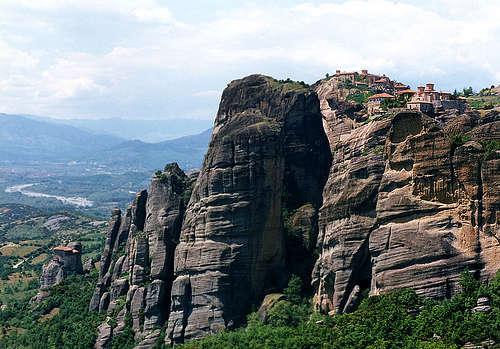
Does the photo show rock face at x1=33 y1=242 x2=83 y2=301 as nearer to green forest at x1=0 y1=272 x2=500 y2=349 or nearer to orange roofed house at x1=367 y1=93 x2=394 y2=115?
green forest at x1=0 y1=272 x2=500 y2=349

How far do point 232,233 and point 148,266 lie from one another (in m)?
9.11

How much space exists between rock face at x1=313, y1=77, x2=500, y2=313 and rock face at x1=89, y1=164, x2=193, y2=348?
1232 centimetres

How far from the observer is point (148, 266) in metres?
55.1

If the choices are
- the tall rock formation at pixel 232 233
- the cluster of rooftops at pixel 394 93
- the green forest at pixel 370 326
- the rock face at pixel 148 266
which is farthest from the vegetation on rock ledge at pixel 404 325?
the cluster of rooftops at pixel 394 93

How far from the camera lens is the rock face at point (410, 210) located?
39.0 m

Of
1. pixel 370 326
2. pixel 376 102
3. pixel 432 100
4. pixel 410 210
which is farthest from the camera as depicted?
pixel 432 100

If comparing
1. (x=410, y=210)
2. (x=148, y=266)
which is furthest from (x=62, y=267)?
(x=410, y=210)

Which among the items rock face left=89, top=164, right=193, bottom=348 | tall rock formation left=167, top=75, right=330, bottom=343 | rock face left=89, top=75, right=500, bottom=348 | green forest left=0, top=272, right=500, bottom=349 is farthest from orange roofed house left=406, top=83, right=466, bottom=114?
rock face left=89, top=164, right=193, bottom=348

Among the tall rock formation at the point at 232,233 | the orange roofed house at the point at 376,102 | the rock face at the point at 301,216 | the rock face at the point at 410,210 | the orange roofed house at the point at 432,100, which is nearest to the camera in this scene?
the rock face at the point at 410,210

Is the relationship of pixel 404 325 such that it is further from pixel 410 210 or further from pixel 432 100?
pixel 432 100

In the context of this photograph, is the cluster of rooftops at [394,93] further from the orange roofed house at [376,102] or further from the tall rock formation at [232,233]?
the tall rock formation at [232,233]

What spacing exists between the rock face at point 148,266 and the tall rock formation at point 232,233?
207 centimetres

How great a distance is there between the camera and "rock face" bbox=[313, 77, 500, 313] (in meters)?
39.0

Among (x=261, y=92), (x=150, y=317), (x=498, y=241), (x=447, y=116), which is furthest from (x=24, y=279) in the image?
(x=498, y=241)
